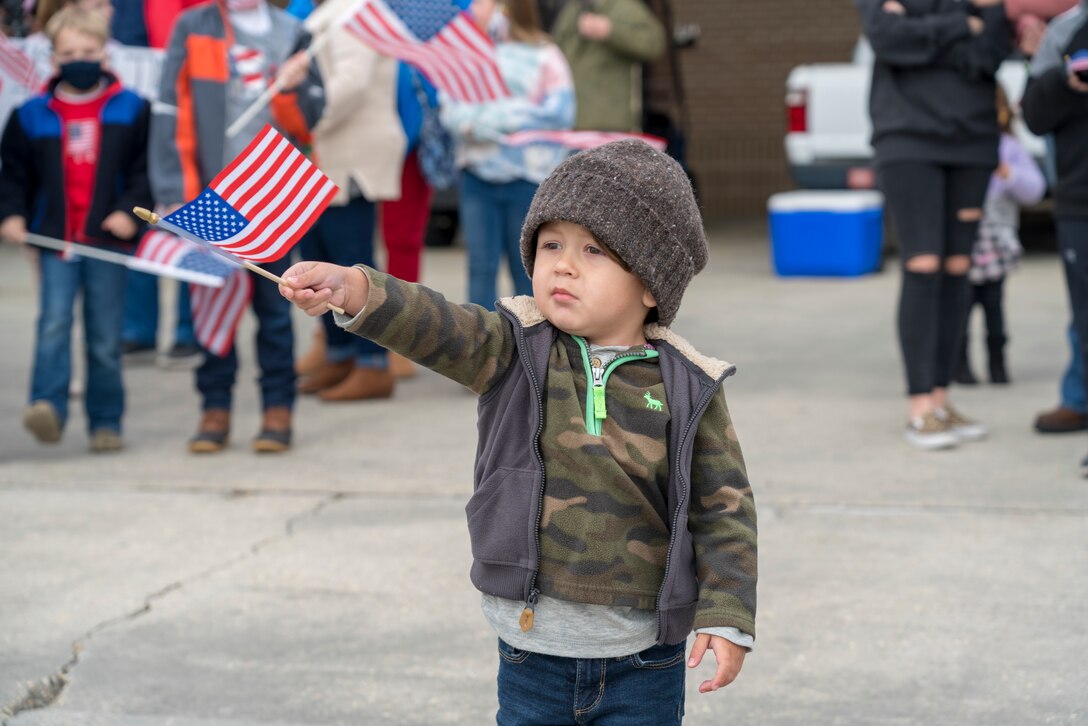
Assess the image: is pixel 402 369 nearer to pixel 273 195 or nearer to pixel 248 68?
pixel 248 68

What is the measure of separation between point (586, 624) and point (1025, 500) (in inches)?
120

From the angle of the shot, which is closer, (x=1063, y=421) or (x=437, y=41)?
(x=1063, y=421)

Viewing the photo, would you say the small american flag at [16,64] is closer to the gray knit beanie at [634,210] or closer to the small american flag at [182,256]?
the small american flag at [182,256]

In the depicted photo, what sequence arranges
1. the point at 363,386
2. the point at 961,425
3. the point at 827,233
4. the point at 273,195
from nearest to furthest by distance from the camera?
the point at 273,195 < the point at 961,425 < the point at 363,386 < the point at 827,233

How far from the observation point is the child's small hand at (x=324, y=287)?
2270 millimetres

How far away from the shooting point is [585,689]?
2.49 metres

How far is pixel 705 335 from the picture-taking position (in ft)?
28.2

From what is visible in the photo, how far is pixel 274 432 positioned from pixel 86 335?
0.85 meters

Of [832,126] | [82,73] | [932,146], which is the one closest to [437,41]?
[82,73]

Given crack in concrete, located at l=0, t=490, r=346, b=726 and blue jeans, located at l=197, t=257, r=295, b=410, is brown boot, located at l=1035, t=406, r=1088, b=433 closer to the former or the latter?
crack in concrete, located at l=0, t=490, r=346, b=726

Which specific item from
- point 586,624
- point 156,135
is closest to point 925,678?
point 586,624

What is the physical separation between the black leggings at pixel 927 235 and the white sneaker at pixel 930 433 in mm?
107

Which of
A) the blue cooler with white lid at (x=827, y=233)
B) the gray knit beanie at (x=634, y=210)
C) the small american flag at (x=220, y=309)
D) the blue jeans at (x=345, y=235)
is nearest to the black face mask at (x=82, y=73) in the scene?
the small american flag at (x=220, y=309)

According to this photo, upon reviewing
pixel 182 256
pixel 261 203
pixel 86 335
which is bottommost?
pixel 86 335
